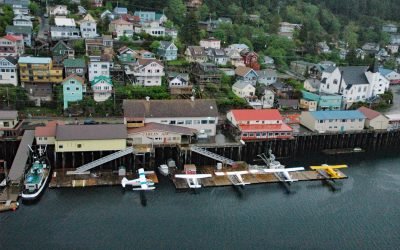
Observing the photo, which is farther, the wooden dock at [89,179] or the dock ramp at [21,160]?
the wooden dock at [89,179]

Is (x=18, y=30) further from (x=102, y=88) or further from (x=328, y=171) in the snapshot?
(x=328, y=171)

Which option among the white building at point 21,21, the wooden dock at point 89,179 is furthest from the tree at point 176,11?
the wooden dock at point 89,179

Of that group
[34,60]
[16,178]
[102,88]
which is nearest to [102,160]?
[16,178]

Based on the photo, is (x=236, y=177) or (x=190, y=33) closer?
(x=236, y=177)

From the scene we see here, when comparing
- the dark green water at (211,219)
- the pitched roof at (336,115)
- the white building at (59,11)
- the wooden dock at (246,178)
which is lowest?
the dark green water at (211,219)

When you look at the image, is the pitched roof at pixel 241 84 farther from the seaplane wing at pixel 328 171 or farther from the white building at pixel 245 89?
the seaplane wing at pixel 328 171

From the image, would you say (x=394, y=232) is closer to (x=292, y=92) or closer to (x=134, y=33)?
(x=292, y=92)

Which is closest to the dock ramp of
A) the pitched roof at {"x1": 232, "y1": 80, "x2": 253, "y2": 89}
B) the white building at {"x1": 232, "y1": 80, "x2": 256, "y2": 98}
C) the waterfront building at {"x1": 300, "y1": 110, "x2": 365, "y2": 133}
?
the white building at {"x1": 232, "y1": 80, "x2": 256, "y2": 98}

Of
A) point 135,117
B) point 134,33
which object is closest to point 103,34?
point 134,33
